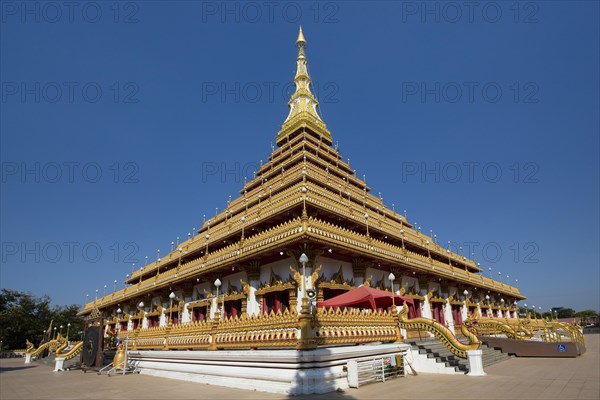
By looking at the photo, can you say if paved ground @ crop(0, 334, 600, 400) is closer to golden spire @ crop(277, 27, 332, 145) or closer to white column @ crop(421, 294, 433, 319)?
white column @ crop(421, 294, 433, 319)

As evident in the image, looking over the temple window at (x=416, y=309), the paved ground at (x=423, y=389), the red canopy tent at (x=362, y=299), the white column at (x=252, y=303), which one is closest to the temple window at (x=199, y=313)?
the white column at (x=252, y=303)

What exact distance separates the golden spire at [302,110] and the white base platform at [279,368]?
79.9 feet

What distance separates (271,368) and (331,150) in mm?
25895

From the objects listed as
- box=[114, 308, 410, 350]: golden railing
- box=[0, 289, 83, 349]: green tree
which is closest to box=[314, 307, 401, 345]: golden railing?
box=[114, 308, 410, 350]: golden railing

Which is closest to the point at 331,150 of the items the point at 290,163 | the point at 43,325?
the point at 290,163

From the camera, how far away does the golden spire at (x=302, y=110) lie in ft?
119

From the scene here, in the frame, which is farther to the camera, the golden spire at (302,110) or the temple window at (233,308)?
the golden spire at (302,110)

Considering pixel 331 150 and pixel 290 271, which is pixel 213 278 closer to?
pixel 290 271

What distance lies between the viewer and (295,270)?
1842cm

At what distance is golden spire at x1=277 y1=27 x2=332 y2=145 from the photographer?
1427 inches

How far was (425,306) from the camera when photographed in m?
27.2

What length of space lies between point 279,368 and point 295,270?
24.4 ft

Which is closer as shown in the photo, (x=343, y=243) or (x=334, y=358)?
(x=334, y=358)

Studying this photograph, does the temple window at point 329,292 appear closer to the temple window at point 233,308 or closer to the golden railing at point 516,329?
the temple window at point 233,308
